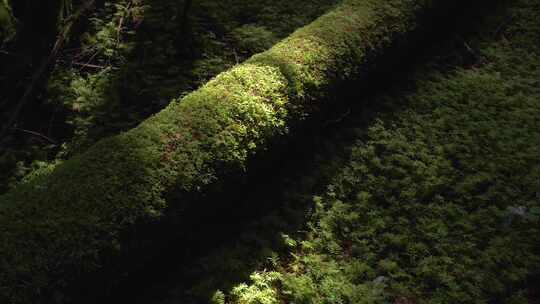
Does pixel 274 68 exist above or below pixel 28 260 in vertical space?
above

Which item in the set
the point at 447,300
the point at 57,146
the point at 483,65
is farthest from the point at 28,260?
the point at 483,65

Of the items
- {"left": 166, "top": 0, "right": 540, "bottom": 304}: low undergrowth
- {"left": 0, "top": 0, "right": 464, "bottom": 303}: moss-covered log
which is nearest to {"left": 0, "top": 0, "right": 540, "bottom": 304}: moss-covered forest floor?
{"left": 166, "top": 0, "right": 540, "bottom": 304}: low undergrowth

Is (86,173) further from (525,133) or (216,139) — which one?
(525,133)

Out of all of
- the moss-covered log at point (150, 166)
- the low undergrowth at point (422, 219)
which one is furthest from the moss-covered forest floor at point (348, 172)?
the moss-covered log at point (150, 166)

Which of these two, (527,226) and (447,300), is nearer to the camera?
(447,300)

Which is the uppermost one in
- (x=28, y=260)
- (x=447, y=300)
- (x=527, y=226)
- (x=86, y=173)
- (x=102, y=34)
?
(x=102, y=34)

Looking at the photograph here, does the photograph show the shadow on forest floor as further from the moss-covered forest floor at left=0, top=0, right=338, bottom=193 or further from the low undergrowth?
the moss-covered forest floor at left=0, top=0, right=338, bottom=193

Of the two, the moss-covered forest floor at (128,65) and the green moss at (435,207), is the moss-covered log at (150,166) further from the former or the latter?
the moss-covered forest floor at (128,65)
